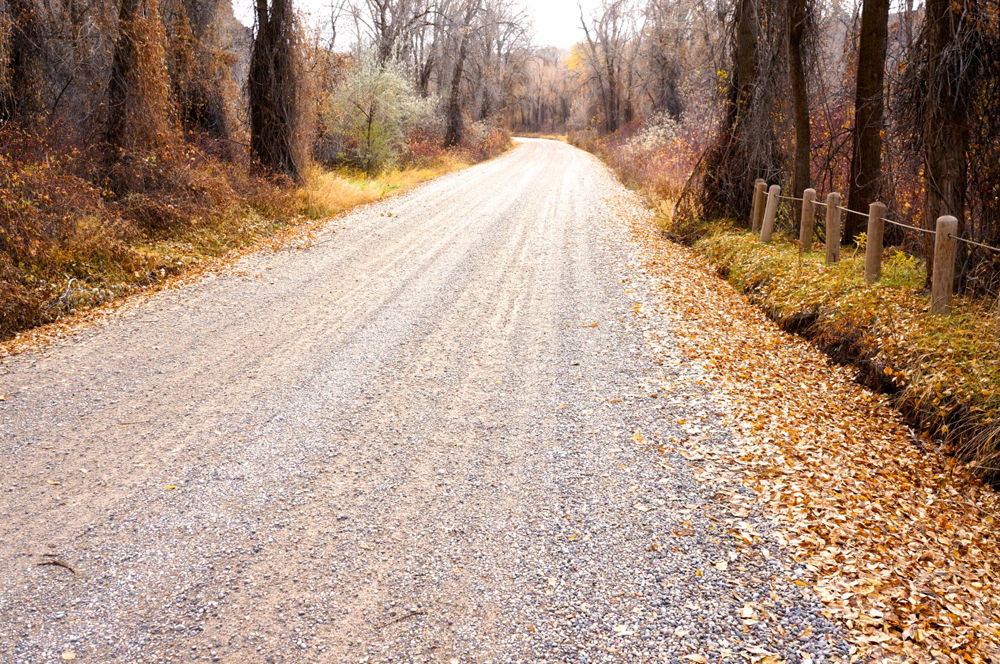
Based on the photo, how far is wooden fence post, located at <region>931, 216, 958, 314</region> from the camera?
6.39 m

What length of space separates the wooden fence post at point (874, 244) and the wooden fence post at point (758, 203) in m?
4.30

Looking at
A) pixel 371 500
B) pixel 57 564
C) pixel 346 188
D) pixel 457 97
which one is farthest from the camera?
pixel 457 97

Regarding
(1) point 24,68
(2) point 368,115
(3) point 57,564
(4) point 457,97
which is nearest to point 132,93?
(1) point 24,68

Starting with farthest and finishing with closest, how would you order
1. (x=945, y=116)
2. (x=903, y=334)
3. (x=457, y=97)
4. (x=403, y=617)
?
(x=457, y=97), (x=945, y=116), (x=903, y=334), (x=403, y=617)

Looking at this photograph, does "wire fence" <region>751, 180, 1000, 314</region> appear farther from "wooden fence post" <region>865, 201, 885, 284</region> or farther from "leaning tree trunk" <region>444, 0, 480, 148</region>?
"leaning tree trunk" <region>444, 0, 480, 148</region>

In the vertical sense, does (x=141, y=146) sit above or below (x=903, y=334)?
above

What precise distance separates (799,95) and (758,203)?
75.2 inches

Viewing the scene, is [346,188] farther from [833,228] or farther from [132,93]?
[833,228]

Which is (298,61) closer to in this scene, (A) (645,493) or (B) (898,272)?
(B) (898,272)

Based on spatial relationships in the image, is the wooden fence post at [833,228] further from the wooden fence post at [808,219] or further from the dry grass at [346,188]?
the dry grass at [346,188]

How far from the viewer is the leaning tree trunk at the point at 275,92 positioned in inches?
564

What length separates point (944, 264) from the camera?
6488mm

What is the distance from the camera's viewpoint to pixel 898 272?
8.16 metres

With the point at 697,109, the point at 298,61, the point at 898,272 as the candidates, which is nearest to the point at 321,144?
the point at 298,61
